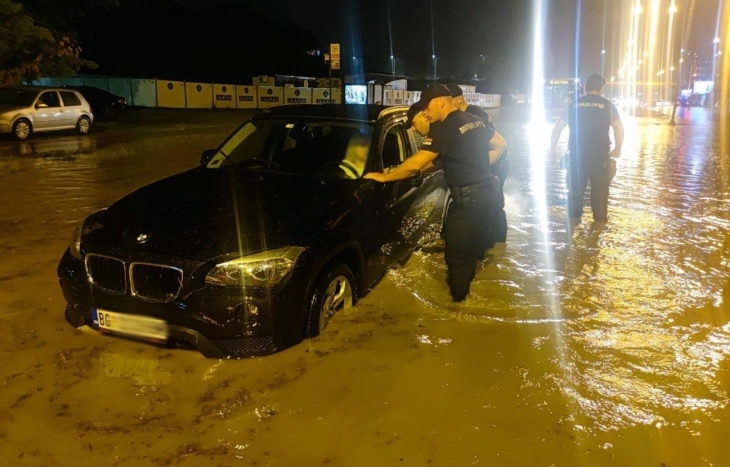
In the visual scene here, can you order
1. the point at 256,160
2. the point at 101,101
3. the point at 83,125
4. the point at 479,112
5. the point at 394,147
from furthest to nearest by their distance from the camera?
the point at 101,101 < the point at 83,125 < the point at 479,112 < the point at 394,147 < the point at 256,160

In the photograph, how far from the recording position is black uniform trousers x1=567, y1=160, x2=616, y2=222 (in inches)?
279

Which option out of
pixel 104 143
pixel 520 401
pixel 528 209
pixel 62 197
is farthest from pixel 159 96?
pixel 520 401

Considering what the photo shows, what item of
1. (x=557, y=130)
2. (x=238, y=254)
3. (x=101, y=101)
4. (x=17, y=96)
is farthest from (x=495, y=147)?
(x=101, y=101)

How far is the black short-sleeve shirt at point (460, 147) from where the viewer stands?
14.0 feet

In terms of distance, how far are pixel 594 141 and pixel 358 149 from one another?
3654 millimetres

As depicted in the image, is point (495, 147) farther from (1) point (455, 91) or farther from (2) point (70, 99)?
(2) point (70, 99)

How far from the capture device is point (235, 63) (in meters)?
57.5

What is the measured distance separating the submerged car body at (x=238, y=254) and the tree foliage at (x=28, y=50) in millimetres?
16365

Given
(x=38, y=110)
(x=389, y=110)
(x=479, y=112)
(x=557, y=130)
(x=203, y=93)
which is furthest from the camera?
(x=203, y=93)

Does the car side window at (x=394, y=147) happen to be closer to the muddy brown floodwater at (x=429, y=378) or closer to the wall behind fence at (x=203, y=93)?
the muddy brown floodwater at (x=429, y=378)

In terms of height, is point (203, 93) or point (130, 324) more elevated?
point (203, 93)

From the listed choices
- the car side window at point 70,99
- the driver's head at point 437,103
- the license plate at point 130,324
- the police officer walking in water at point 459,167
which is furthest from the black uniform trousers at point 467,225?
the car side window at point 70,99

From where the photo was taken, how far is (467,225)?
4375 millimetres

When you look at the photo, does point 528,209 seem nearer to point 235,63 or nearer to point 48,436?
point 48,436
